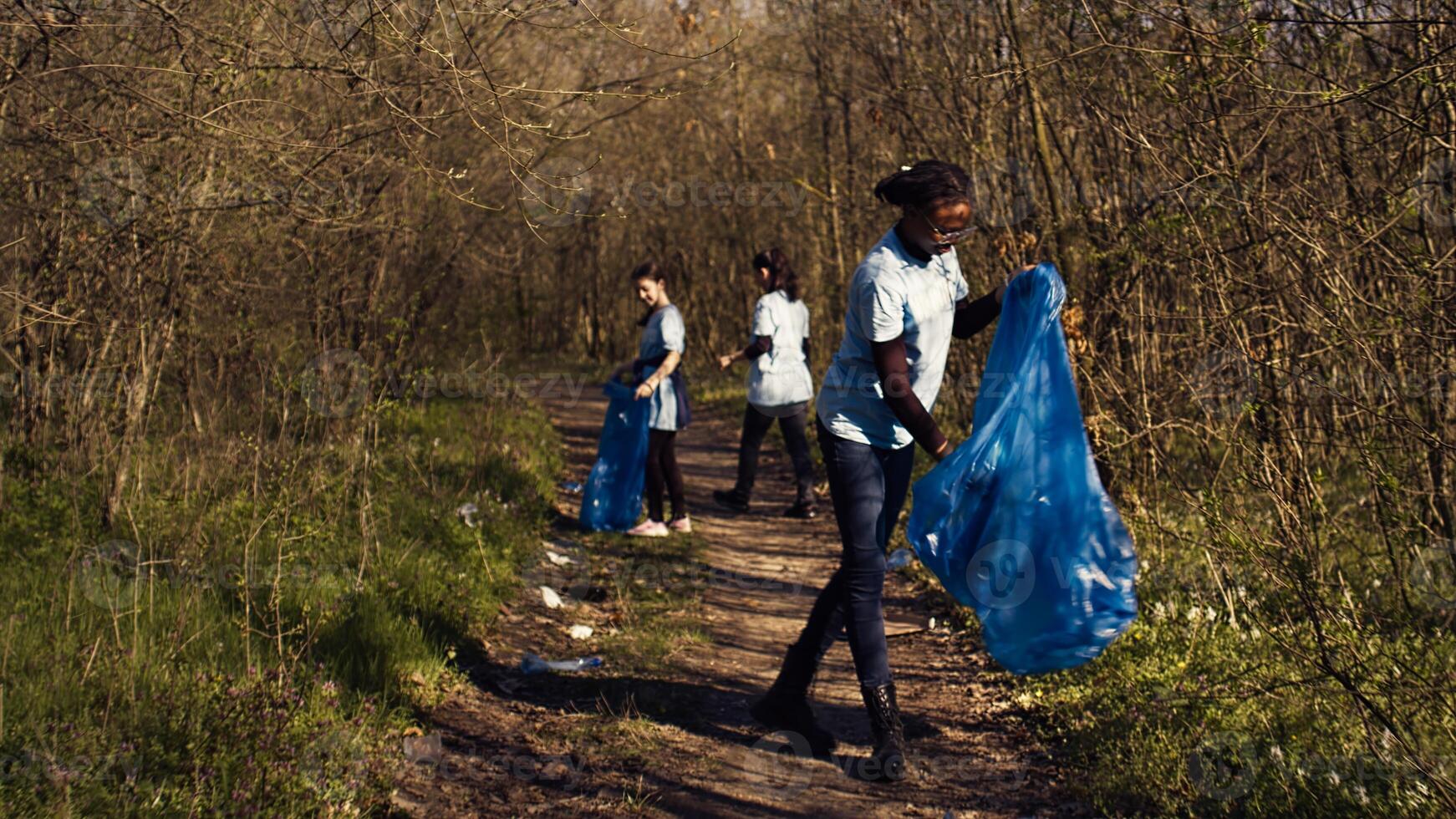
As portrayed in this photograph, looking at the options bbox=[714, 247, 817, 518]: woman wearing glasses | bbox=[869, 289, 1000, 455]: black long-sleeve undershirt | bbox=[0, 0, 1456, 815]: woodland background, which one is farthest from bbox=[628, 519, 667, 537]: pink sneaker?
bbox=[869, 289, 1000, 455]: black long-sleeve undershirt

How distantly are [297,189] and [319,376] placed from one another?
192cm

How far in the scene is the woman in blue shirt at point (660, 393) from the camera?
348 inches

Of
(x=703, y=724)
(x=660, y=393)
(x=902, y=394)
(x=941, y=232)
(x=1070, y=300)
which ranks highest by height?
(x=941, y=232)

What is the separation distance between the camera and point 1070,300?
672 centimetres

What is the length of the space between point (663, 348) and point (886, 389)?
4.44 m

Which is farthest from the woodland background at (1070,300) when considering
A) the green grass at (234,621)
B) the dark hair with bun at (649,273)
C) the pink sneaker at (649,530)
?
the dark hair with bun at (649,273)

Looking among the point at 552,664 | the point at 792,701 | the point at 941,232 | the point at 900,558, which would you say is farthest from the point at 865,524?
the point at 900,558

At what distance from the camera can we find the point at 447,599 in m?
6.48

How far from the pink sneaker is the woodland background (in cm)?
111

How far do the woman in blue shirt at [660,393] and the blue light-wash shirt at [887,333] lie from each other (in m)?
4.02

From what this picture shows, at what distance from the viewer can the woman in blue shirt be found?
29.0 ft

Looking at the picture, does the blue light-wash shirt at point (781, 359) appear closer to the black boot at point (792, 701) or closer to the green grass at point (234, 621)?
the green grass at point (234, 621)

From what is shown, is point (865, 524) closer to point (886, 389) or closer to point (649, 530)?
point (886, 389)

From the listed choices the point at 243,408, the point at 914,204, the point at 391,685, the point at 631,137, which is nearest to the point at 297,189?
the point at 243,408
